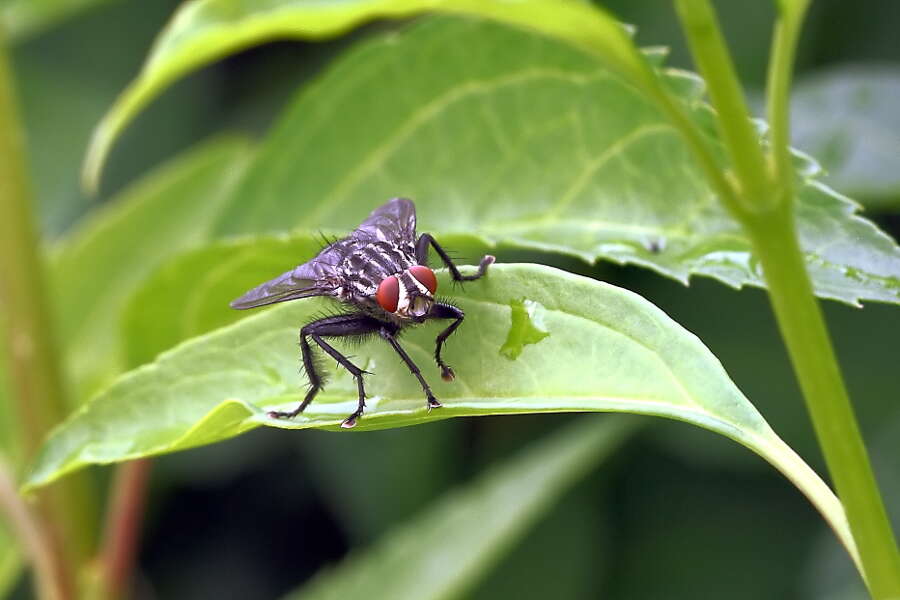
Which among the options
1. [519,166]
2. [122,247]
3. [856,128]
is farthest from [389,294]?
[856,128]

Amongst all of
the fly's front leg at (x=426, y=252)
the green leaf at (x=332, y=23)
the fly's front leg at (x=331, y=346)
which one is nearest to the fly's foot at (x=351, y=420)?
the fly's front leg at (x=331, y=346)

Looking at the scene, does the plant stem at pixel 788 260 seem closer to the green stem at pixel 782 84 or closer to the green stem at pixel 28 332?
the green stem at pixel 782 84

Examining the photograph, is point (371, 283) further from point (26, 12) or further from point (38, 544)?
point (26, 12)

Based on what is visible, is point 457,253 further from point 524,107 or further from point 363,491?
point 363,491

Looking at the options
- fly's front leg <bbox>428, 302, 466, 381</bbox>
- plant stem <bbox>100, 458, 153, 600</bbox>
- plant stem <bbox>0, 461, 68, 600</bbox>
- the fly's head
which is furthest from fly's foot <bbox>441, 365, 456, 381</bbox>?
plant stem <bbox>0, 461, 68, 600</bbox>

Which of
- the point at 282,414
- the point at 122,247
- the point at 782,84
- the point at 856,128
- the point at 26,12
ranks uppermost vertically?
the point at 26,12
